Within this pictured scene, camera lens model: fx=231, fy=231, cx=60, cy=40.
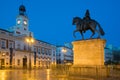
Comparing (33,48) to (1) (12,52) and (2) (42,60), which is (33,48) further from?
(1) (12,52)

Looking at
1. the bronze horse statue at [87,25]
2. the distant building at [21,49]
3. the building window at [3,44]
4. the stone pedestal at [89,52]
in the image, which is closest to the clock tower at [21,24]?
the distant building at [21,49]

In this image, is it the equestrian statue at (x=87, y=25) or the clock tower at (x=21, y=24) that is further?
the clock tower at (x=21, y=24)

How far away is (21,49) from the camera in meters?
70.4

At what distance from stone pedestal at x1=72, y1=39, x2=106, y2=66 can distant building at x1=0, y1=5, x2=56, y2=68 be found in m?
29.7

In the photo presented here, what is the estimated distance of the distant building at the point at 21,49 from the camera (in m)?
62.2

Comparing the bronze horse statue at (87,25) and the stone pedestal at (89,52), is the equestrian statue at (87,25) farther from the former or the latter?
the stone pedestal at (89,52)

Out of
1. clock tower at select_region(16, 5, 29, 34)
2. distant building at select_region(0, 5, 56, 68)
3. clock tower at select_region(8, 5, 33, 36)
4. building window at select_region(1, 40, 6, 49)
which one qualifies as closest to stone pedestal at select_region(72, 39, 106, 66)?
distant building at select_region(0, 5, 56, 68)

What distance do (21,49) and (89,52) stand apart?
5091cm

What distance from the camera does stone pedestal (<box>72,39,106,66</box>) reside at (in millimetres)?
21031

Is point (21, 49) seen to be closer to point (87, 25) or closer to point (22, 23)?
point (22, 23)

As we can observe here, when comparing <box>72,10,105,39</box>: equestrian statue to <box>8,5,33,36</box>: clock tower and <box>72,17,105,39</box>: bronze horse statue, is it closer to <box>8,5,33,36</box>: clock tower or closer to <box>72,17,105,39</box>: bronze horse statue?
<box>72,17,105,39</box>: bronze horse statue

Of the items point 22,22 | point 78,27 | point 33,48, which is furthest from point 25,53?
point 78,27

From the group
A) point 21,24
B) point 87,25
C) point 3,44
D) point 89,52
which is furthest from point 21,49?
point 89,52

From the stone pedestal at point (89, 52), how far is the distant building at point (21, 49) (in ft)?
97.5
